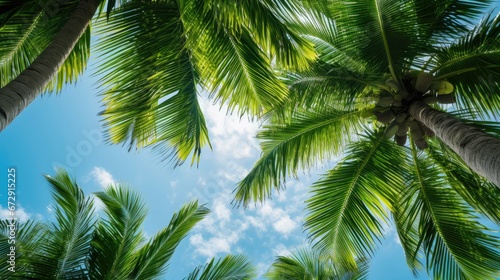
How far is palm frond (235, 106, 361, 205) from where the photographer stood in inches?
282

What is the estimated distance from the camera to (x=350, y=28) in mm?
6359

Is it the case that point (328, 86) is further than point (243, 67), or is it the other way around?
point (328, 86)

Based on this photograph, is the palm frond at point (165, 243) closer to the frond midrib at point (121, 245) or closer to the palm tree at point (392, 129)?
the frond midrib at point (121, 245)

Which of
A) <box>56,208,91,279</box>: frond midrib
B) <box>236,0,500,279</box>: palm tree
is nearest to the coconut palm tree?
<box>236,0,500,279</box>: palm tree

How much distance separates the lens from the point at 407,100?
5953mm

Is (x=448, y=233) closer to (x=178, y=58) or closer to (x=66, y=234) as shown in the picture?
(x=178, y=58)

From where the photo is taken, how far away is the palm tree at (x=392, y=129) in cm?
600

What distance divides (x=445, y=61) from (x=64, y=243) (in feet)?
21.5

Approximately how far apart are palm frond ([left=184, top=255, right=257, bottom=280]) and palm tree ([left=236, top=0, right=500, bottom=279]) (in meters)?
1.18

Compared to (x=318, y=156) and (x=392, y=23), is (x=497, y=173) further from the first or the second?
(x=318, y=156)

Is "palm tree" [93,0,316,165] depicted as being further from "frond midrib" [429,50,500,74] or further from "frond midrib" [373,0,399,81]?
"frond midrib" [429,50,500,74]

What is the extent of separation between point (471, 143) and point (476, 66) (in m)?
2.67

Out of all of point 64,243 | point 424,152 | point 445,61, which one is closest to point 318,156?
point 424,152

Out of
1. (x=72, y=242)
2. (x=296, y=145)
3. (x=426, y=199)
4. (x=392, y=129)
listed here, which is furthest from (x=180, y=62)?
(x=426, y=199)
